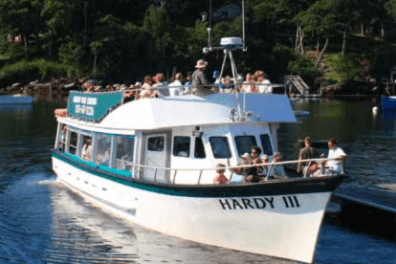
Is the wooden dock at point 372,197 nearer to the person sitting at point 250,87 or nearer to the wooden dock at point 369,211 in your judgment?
the wooden dock at point 369,211

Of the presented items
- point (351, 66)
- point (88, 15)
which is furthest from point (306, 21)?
point (88, 15)

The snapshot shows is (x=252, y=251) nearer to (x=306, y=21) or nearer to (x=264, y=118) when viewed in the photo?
(x=264, y=118)

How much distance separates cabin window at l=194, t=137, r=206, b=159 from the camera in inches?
872

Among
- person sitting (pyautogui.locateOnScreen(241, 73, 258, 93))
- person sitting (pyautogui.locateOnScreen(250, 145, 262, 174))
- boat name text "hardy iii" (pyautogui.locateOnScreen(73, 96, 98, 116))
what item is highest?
person sitting (pyautogui.locateOnScreen(241, 73, 258, 93))

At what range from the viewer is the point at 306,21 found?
118000 mm

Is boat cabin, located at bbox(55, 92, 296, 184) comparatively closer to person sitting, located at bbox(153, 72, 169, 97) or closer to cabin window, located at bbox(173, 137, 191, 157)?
cabin window, located at bbox(173, 137, 191, 157)

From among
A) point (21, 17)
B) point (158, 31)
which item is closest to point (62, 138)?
point (158, 31)

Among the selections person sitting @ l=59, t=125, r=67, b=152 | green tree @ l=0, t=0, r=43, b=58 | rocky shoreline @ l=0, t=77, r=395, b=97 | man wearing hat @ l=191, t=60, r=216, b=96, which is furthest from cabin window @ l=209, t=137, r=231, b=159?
green tree @ l=0, t=0, r=43, b=58

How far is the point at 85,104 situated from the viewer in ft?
89.7

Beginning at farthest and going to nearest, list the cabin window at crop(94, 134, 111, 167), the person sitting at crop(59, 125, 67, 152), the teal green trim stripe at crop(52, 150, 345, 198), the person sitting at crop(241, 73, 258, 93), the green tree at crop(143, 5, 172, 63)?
the green tree at crop(143, 5, 172, 63), the person sitting at crop(59, 125, 67, 152), the cabin window at crop(94, 134, 111, 167), the person sitting at crop(241, 73, 258, 93), the teal green trim stripe at crop(52, 150, 345, 198)

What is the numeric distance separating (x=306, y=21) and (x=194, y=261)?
3997 inches

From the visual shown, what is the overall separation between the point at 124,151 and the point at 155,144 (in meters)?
1.48

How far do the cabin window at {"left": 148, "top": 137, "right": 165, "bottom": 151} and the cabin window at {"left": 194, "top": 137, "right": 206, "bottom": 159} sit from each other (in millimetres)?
1219

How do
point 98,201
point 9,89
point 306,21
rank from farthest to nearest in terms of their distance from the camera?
point 306,21 < point 9,89 < point 98,201
